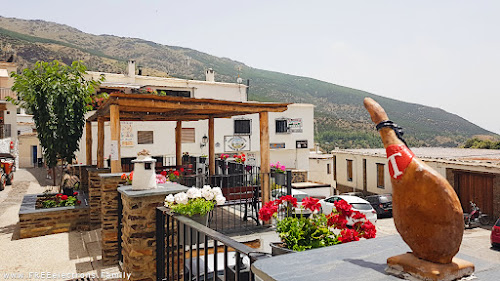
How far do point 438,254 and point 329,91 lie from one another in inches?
4333

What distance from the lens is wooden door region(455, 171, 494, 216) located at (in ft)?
50.0

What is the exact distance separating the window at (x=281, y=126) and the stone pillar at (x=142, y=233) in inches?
962

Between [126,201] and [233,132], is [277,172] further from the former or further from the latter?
[233,132]

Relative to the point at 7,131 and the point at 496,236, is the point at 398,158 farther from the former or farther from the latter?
the point at 7,131

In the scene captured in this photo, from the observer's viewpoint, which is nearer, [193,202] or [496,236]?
[193,202]

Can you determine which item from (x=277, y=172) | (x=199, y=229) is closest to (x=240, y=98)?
(x=277, y=172)

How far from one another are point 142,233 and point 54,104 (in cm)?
774

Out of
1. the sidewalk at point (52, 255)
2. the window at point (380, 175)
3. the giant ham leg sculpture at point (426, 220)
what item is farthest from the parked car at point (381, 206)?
the giant ham leg sculpture at point (426, 220)

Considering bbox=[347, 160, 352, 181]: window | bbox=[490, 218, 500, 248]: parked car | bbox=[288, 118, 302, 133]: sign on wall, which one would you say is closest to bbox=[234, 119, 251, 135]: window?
bbox=[288, 118, 302, 133]: sign on wall

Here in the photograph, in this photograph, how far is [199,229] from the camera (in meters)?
2.95

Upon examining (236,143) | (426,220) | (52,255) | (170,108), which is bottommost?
(52,255)

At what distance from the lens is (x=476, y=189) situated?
15.8m

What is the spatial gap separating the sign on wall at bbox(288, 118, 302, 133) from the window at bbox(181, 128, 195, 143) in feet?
29.2

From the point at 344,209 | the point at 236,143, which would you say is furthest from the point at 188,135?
the point at 344,209
